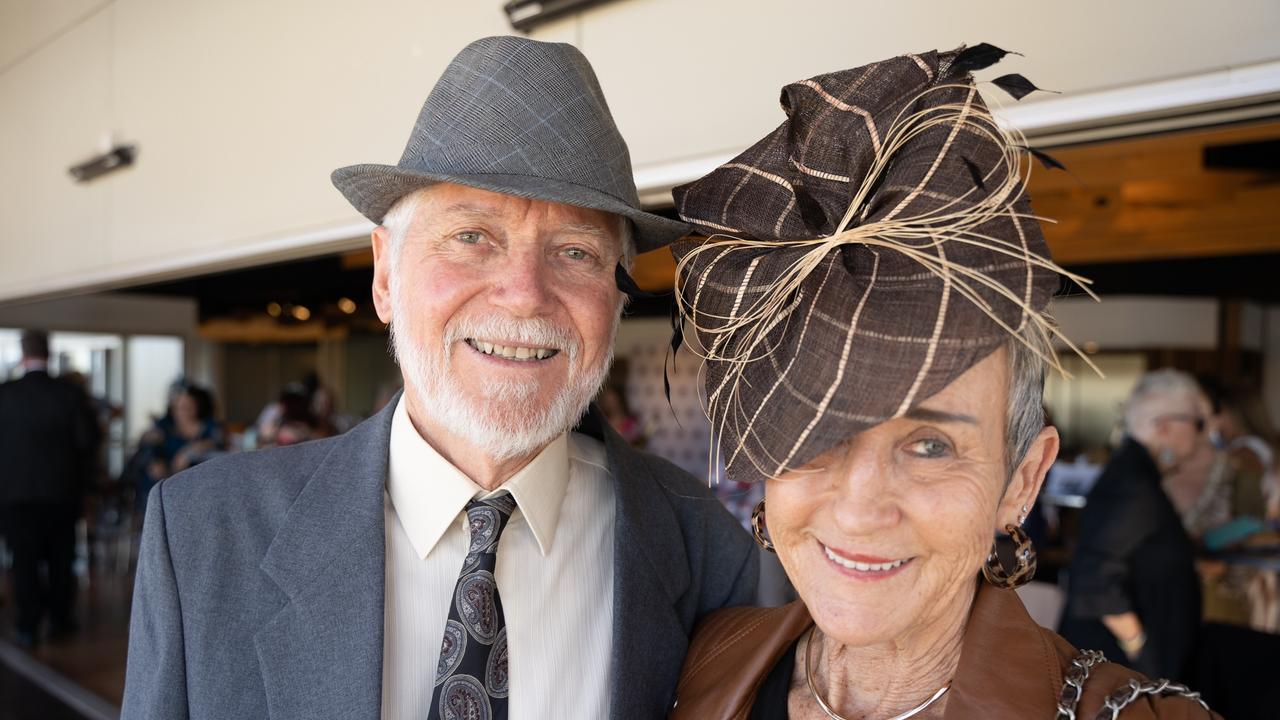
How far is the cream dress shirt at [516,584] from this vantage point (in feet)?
4.41

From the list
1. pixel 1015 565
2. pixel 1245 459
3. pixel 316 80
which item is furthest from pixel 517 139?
pixel 1245 459

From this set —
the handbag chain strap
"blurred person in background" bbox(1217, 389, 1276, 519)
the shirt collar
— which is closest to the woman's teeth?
the shirt collar

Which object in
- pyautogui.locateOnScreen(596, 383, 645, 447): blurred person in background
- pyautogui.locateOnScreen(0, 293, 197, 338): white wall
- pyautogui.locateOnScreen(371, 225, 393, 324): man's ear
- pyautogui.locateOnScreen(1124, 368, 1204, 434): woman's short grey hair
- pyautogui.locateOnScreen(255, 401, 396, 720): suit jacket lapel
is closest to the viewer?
pyautogui.locateOnScreen(255, 401, 396, 720): suit jacket lapel

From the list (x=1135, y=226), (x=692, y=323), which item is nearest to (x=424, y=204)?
(x=692, y=323)

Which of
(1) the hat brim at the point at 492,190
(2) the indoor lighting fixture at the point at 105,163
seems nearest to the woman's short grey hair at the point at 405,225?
(1) the hat brim at the point at 492,190

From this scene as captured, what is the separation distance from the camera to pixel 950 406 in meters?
1.03

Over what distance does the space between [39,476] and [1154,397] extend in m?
6.23

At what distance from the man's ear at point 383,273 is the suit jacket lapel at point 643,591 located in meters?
0.43

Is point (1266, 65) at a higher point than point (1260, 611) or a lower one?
higher

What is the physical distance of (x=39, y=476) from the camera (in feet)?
19.4

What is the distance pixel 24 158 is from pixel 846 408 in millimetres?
6047

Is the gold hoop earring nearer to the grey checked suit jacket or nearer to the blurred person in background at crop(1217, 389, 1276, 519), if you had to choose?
the grey checked suit jacket

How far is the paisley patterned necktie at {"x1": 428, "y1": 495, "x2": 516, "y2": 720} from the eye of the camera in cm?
126

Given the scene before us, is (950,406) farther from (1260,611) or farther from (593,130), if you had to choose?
(1260,611)
